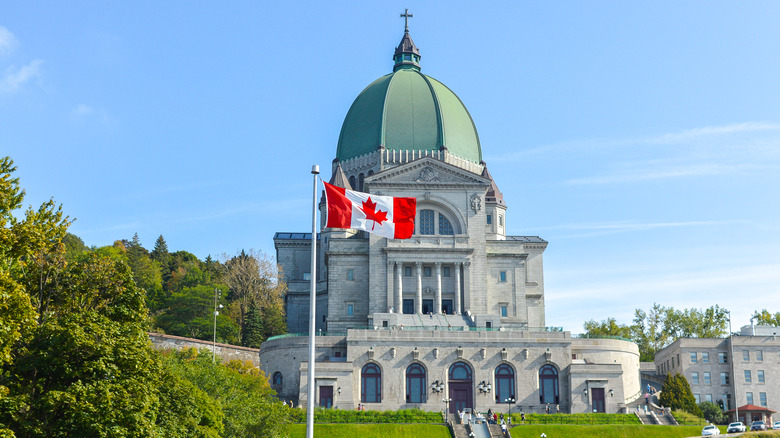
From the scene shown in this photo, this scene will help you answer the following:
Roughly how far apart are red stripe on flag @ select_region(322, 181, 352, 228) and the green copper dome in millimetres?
67864

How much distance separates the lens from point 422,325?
84.0 meters

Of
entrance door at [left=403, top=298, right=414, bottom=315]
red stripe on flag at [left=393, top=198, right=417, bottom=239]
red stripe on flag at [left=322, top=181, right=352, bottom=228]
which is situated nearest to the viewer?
red stripe on flag at [left=322, top=181, right=352, bottom=228]

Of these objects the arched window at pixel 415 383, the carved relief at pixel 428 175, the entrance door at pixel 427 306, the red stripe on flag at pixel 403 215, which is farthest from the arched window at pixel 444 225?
the red stripe on flag at pixel 403 215

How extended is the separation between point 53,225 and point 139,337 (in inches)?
217

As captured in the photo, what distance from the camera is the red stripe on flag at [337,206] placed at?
3594 centimetres

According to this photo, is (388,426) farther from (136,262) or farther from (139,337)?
(136,262)

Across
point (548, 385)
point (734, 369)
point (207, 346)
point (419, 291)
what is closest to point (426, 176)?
point (419, 291)

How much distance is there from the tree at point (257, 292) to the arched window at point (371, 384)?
23822mm

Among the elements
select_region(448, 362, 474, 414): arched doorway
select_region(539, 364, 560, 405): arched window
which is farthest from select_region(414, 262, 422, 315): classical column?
select_region(539, 364, 560, 405): arched window

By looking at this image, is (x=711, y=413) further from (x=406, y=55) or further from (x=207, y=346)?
(x=406, y=55)

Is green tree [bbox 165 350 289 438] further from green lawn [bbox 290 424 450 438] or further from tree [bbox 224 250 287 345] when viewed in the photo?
tree [bbox 224 250 287 345]

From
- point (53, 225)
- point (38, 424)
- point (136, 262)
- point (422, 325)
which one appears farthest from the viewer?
point (136, 262)

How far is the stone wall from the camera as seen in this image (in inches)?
3452

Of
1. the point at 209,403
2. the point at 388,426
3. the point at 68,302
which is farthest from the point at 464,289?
the point at 68,302
